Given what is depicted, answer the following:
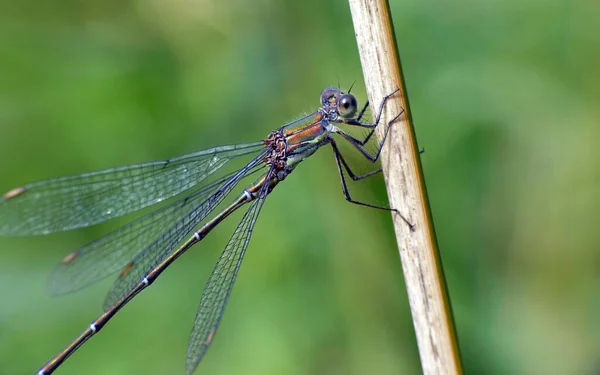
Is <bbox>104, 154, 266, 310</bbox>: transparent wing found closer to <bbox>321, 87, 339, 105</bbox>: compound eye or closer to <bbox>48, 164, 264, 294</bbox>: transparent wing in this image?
<bbox>48, 164, 264, 294</bbox>: transparent wing

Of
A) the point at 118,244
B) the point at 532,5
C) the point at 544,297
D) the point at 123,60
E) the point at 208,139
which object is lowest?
the point at 544,297

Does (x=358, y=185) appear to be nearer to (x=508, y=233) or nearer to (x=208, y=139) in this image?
(x=508, y=233)

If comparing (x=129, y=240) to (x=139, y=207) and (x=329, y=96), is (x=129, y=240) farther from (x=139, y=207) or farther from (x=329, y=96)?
(x=329, y=96)

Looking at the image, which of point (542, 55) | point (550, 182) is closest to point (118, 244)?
point (550, 182)

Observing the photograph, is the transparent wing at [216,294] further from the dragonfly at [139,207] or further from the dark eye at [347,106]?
the dark eye at [347,106]

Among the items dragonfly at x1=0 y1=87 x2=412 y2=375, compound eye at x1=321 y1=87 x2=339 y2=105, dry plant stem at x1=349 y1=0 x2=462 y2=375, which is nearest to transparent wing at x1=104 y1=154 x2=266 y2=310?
dragonfly at x1=0 y1=87 x2=412 y2=375

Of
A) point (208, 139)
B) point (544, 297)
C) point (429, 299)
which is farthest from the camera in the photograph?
point (208, 139)
